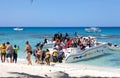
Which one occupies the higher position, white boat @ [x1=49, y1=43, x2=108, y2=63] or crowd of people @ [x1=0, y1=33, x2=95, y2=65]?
crowd of people @ [x1=0, y1=33, x2=95, y2=65]

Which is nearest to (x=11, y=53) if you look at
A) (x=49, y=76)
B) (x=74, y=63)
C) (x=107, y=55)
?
(x=74, y=63)

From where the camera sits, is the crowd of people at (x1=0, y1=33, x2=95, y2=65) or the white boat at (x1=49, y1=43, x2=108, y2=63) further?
the white boat at (x1=49, y1=43, x2=108, y2=63)

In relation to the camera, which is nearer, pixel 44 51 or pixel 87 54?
pixel 44 51

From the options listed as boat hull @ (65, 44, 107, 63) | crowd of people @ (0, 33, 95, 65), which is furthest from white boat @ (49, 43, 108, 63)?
crowd of people @ (0, 33, 95, 65)

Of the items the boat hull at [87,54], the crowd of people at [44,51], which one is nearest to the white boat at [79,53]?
the boat hull at [87,54]

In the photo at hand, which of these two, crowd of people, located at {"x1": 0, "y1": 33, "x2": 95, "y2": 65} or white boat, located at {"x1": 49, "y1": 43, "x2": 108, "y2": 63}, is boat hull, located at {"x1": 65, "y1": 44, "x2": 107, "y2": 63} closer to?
white boat, located at {"x1": 49, "y1": 43, "x2": 108, "y2": 63}

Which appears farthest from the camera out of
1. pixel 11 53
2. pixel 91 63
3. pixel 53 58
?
pixel 91 63

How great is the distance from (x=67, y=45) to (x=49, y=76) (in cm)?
1280

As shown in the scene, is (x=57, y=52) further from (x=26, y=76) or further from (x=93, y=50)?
(x=26, y=76)

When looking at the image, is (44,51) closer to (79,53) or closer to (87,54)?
(79,53)

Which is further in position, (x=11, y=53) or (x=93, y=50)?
(x=93, y=50)

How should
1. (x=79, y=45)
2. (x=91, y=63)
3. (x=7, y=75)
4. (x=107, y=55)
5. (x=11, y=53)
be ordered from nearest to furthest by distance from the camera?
(x=7, y=75)
(x=11, y=53)
(x=91, y=63)
(x=79, y=45)
(x=107, y=55)

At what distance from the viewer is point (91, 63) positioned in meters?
23.4

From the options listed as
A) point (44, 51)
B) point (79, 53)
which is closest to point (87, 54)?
point (79, 53)
